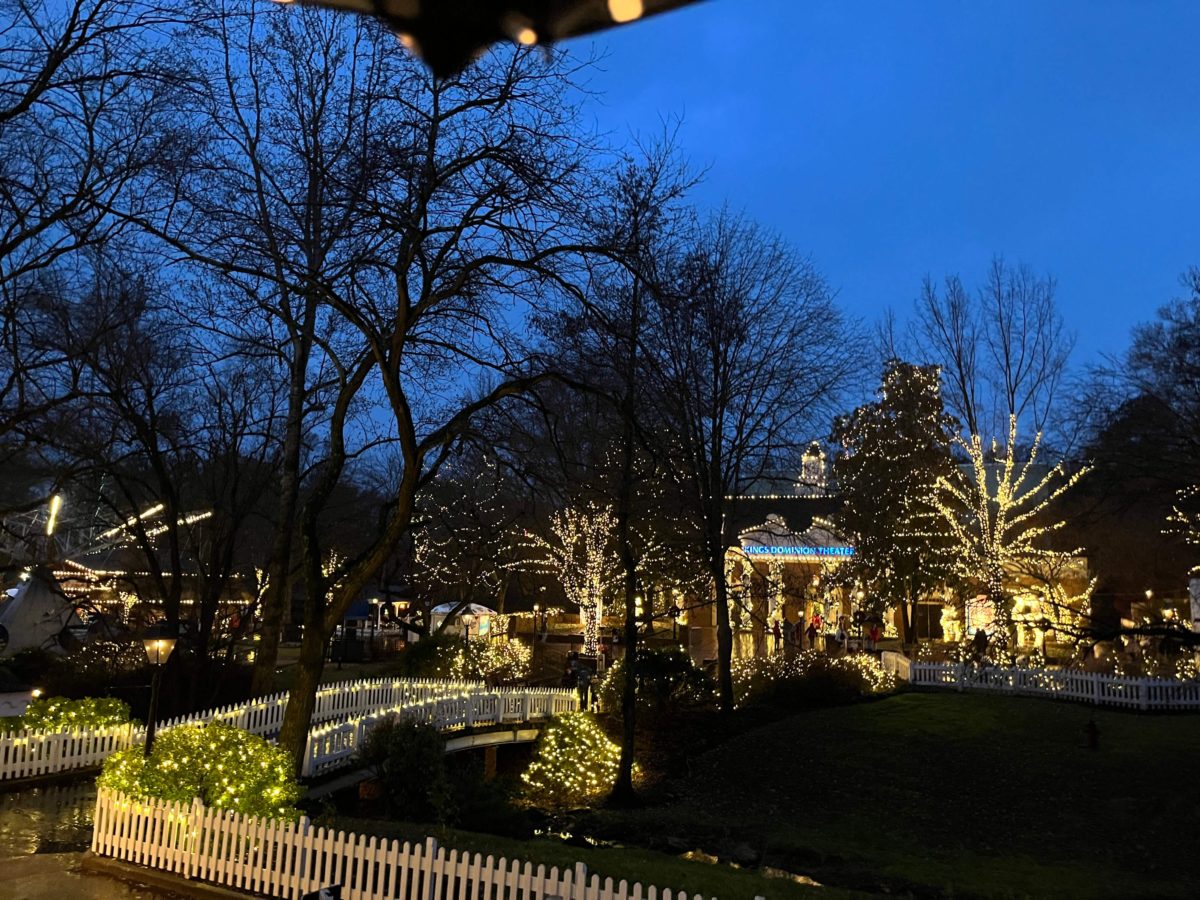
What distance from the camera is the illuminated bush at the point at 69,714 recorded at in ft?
43.4

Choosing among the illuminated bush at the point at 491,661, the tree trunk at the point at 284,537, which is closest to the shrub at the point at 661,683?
the illuminated bush at the point at 491,661

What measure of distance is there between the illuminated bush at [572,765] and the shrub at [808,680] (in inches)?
232

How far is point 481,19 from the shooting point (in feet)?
5.46

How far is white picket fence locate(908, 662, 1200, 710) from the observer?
2078 centimetres

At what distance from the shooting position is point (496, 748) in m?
19.5

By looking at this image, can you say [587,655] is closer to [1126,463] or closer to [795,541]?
[795,541]

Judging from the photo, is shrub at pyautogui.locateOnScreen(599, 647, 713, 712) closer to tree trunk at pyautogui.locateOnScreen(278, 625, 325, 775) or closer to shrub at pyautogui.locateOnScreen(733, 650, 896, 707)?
shrub at pyautogui.locateOnScreen(733, 650, 896, 707)

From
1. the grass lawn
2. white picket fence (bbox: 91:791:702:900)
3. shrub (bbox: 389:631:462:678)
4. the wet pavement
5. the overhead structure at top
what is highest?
the overhead structure at top

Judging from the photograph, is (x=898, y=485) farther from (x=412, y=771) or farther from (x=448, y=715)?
(x=412, y=771)

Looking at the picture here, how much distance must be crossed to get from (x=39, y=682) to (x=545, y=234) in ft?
56.1

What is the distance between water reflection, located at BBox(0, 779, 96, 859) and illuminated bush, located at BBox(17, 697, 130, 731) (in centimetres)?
101

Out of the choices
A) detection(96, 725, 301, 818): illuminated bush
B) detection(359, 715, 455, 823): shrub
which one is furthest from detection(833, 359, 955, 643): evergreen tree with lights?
detection(96, 725, 301, 818): illuminated bush

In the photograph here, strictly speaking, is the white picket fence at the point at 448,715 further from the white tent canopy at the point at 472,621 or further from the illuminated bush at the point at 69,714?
the white tent canopy at the point at 472,621

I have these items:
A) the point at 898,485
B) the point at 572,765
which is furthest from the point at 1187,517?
the point at 572,765
